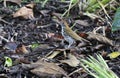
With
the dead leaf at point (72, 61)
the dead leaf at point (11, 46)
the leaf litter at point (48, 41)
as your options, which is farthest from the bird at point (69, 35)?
the dead leaf at point (11, 46)

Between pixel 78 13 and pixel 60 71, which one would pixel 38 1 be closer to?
pixel 78 13

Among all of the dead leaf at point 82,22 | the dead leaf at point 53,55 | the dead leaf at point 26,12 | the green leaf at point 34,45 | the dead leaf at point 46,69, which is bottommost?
the dead leaf at point 46,69

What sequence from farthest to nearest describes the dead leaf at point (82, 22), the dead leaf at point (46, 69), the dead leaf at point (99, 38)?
1. the dead leaf at point (82, 22)
2. the dead leaf at point (99, 38)
3. the dead leaf at point (46, 69)

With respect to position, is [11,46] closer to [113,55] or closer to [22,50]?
[22,50]

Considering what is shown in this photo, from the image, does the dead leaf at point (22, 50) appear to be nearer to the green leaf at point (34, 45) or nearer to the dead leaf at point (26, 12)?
the green leaf at point (34, 45)

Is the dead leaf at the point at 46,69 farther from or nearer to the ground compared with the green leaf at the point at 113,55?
nearer to the ground

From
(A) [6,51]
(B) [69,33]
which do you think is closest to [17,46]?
(A) [6,51]
